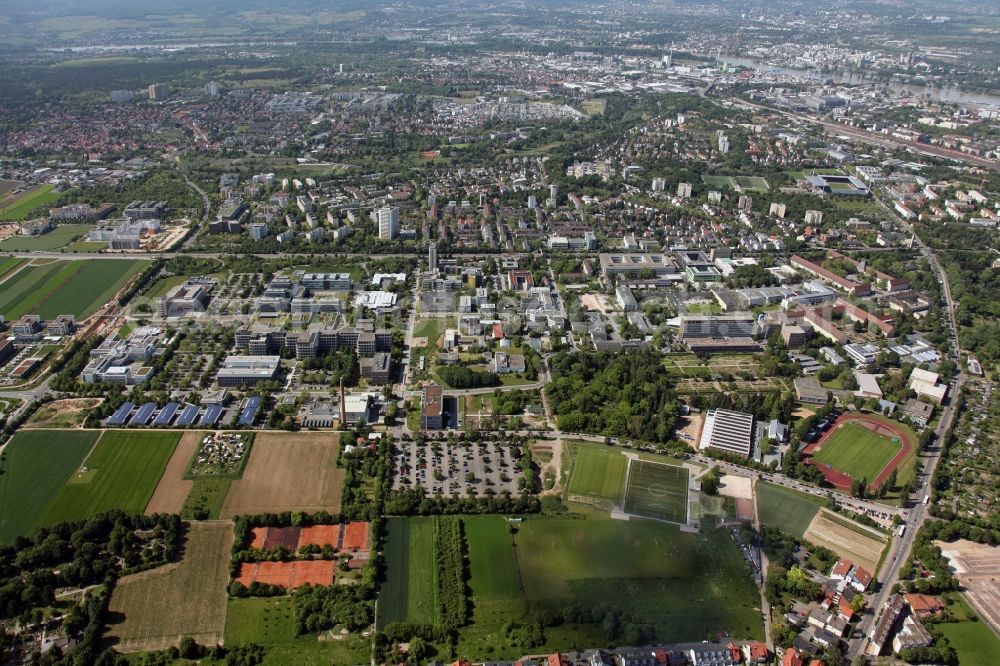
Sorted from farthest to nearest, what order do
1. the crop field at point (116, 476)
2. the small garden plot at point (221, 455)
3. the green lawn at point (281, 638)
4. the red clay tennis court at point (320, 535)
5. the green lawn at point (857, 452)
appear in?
1. the green lawn at point (857, 452)
2. the small garden plot at point (221, 455)
3. the crop field at point (116, 476)
4. the red clay tennis court at point (320, 535)
5. the green lawn at point (281, 638)

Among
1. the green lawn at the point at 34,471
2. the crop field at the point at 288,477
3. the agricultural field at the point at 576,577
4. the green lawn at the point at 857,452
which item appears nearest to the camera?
the agricultural field at the point at 576,577

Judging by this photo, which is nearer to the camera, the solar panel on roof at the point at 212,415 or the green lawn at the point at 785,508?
the green lawn at the point at 785,508

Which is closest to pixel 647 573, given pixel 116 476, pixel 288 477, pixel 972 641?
pixel 972 641

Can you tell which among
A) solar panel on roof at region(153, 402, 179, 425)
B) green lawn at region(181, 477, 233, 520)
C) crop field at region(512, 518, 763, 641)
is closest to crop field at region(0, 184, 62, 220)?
solar panel on roof at region(153, 402, 179, 425)

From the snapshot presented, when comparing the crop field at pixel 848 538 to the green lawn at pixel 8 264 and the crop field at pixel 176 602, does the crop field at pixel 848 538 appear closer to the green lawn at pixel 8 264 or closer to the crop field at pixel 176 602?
the crop field at pixel 176 602

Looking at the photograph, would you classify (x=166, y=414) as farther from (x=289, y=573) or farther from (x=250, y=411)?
(x=289, y=573)

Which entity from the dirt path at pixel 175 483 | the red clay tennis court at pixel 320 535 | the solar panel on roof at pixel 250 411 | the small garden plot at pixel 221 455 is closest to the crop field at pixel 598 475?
the red clay tennis court at pixel 320 535
